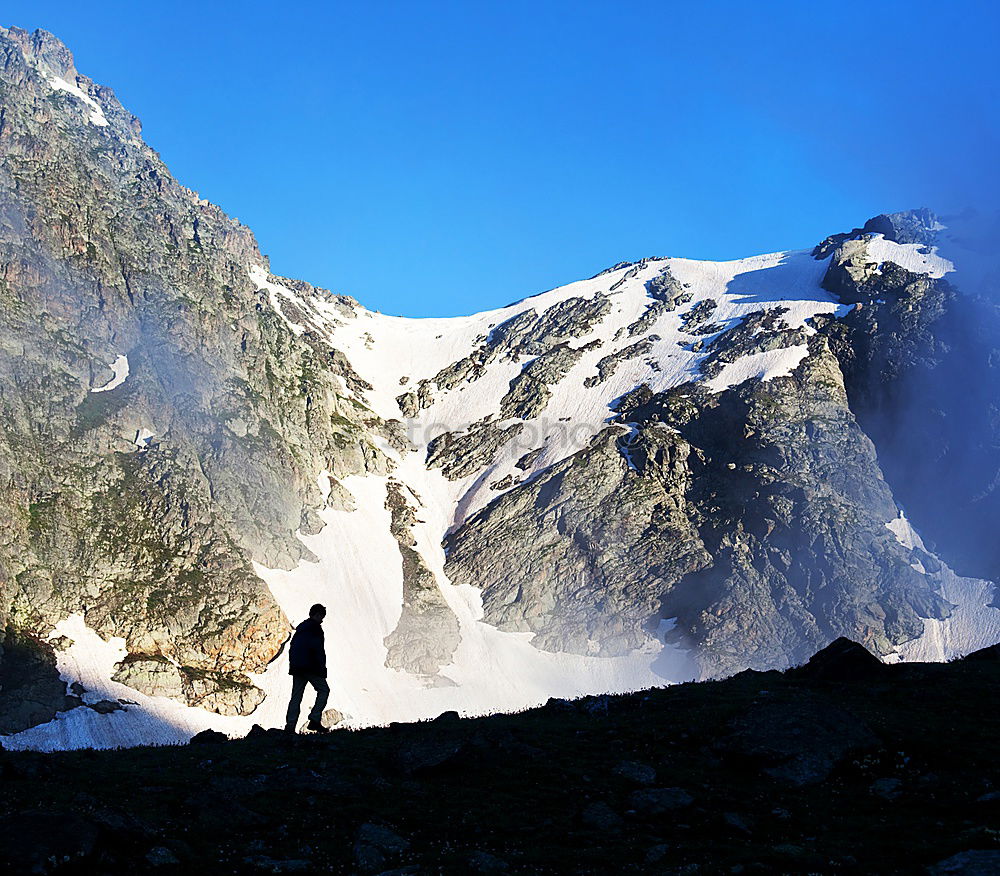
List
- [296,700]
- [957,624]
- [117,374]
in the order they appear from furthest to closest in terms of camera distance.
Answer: [117,374], [957,624], [296,700]

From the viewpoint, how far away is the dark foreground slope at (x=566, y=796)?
42.9ft

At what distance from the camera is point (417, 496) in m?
168

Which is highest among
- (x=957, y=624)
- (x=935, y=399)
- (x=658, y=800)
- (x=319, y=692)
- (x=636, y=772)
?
(x=935, y=399)

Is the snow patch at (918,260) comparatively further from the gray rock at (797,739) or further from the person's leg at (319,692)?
the person's leg at (319,692)

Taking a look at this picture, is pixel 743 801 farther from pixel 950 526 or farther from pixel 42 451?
pixel 950 526

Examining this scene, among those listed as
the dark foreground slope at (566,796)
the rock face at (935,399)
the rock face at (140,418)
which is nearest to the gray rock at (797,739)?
the dark foreground slope at (566,796)

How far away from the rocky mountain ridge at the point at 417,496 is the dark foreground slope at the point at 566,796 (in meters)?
82.5

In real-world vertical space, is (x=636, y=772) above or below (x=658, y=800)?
above

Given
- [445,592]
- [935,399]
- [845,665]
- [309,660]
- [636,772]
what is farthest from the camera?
[935,399]

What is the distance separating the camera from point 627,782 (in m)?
19.1

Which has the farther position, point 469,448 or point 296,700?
point 469,448

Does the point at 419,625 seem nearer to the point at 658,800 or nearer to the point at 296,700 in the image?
the point at 296,700

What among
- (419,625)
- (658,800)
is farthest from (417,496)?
(658,800)

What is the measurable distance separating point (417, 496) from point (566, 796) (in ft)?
497
